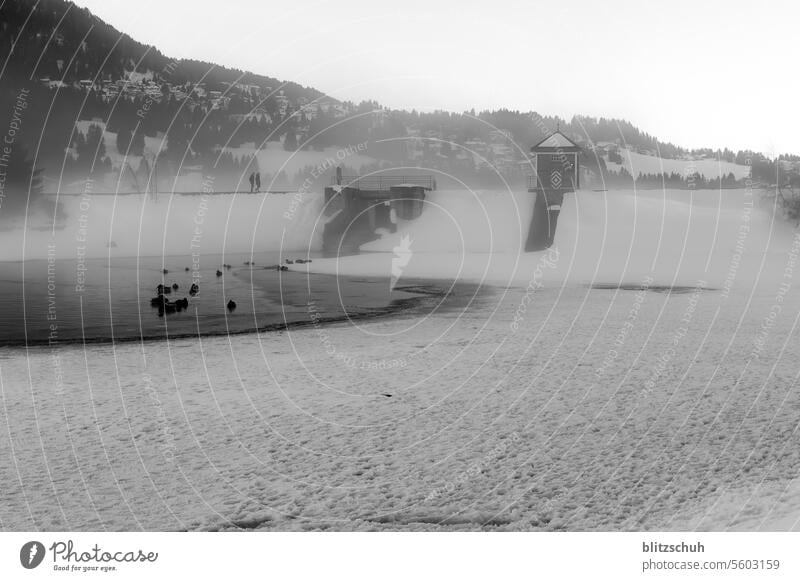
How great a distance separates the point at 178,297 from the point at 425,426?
25852mm

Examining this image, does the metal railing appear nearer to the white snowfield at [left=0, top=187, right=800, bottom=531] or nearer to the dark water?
the dark water

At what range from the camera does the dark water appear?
27886mm

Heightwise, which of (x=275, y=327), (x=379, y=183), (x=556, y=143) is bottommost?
(x=275, y=327)

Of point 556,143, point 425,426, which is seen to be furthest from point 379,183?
point 425,426

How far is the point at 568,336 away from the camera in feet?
76.6

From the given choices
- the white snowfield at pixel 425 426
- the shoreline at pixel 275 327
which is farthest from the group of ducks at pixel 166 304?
the white snowfield at pixel 425 426

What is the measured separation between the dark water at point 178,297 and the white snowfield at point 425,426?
10.1 ft

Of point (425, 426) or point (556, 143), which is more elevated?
point (556, 143)

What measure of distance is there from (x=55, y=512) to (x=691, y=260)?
44650mm

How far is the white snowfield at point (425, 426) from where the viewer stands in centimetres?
1092

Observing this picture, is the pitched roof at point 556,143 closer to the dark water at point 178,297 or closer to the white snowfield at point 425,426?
the dark water at point 178,297

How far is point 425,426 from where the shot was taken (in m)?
14.7

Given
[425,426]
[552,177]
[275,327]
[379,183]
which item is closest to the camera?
[425,426]

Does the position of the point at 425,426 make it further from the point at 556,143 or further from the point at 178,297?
the point at 556,143
